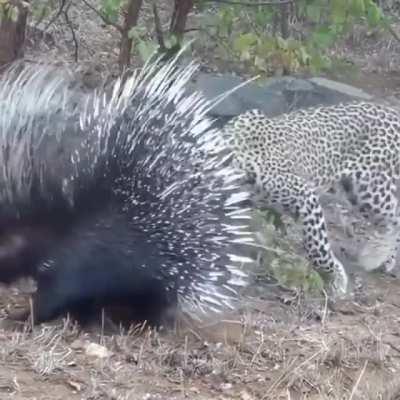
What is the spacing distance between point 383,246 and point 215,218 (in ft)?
5.56

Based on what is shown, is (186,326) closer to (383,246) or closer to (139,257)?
(139,257)

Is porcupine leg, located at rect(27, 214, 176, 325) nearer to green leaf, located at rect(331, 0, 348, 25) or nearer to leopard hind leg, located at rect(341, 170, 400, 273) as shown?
green leaf, located at rect(331, 0, 348, 25)

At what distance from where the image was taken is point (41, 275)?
3686mm

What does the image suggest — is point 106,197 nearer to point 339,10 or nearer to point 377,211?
point 339,10

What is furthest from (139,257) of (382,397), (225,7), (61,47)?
(61,47)

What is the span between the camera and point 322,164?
4988 mm

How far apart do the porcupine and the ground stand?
16 cm

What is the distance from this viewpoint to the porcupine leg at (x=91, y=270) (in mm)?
3672

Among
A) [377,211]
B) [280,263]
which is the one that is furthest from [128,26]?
[377,211]

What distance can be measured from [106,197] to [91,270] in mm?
238

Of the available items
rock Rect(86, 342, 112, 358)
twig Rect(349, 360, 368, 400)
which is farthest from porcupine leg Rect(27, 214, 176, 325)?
twig Rect(349, 360, 368, 400)

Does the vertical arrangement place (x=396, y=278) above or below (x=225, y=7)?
below

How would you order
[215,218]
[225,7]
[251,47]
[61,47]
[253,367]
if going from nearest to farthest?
[253,367] → [215,218] → [251,47] → [225,7] → [61,47]

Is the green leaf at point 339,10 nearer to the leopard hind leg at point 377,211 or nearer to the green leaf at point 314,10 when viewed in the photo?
the green leaf at point 314,10
